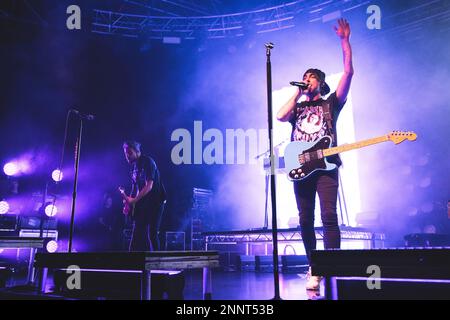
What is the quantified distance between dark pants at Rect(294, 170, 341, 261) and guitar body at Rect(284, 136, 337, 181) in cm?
5

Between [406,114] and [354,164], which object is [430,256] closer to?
[354,164]

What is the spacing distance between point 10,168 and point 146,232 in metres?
5.25

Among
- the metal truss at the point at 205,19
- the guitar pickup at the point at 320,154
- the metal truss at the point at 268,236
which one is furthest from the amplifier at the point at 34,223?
the guitar pickup at the point at 320,154

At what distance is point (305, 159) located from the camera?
11.0 ft

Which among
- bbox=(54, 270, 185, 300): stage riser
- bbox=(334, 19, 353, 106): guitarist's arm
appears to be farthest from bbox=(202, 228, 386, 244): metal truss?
bbox=(54, 270, 185, 300): stage riser

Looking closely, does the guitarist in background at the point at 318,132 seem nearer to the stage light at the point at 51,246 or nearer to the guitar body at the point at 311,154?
the guitar body at the point at 311,154

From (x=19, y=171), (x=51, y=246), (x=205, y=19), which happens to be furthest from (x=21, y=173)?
(x=205, y=19)

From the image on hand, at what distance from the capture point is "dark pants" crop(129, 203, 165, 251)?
4195 mm

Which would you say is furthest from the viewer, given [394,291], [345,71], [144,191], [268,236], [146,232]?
[268,236]

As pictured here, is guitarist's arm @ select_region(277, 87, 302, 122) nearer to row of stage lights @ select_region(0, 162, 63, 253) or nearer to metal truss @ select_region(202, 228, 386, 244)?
metal truss @ select_region(202, 228, 386, 244)

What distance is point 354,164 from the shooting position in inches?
321

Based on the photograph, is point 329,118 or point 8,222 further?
point 8,222

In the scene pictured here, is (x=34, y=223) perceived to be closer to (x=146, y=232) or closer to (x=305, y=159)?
(x=146, y=232)

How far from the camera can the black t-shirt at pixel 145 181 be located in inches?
172
